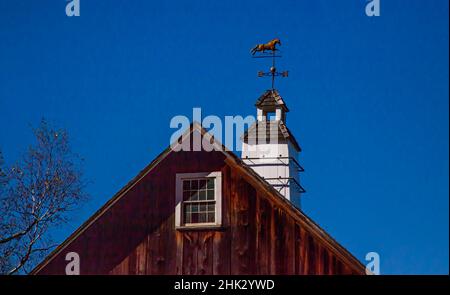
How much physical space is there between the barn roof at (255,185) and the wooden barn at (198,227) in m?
0.03

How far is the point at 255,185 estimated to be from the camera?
76.6 ft

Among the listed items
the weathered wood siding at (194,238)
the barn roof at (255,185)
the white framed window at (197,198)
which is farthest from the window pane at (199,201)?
the barn roof at (255,185)

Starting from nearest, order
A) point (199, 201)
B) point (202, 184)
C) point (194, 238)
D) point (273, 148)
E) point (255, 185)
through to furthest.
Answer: point (255, 185)
point (194, 238)
point (199, 201)
point (202, 184)
point (273, 148)

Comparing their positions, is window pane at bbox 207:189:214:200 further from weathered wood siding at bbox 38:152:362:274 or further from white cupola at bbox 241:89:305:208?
white cupola at bbox 241:89:305:208

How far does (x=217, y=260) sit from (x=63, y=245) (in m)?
4.17

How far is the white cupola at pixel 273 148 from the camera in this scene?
50.0 meters

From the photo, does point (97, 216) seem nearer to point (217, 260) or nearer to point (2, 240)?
point (217, 260)

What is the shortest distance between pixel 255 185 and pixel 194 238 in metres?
2.06

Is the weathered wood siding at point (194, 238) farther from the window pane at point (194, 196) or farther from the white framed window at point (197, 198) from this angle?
the window pane at point (194, 196)

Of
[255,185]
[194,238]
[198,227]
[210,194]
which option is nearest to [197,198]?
[210,194]

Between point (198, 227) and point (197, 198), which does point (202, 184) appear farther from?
point (198, 227)
